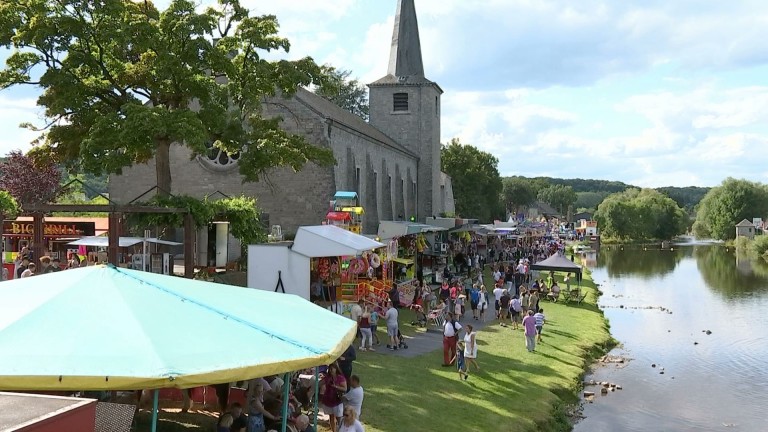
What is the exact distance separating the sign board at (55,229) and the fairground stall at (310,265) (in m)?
11.7

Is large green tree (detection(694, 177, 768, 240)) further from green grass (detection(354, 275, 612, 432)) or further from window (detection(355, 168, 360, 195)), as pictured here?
green grass (detection(354, 275, 612, 432))

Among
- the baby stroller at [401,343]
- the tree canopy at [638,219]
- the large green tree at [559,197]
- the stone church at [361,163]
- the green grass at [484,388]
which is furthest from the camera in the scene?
the large green tree at [559,197]

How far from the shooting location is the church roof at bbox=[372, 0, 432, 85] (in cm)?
5397

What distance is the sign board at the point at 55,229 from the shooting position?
27.2 m

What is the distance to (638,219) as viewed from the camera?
4550 inches

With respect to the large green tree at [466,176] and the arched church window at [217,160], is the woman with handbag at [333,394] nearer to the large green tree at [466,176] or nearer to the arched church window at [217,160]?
the arched church window at [217,160]

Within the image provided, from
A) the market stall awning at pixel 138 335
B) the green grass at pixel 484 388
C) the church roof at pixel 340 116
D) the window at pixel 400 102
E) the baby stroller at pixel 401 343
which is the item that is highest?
the window at pixel 400 102

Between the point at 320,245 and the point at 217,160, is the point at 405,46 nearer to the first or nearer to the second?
the point at 217,160

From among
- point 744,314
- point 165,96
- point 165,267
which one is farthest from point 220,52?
point 744,314

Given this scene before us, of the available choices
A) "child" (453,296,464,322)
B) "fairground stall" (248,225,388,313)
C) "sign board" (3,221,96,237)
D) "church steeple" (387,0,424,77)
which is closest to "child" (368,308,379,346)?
"fairground stall" (248,225,388,313)

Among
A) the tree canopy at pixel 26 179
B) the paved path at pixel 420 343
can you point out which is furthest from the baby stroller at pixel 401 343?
the tree canopy at pixel 26 179

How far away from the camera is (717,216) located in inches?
4067

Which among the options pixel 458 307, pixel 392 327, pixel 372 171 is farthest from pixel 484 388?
pixel 372 171

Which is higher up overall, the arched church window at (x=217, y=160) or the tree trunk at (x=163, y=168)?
the arched church window at (x=217, y=160)
